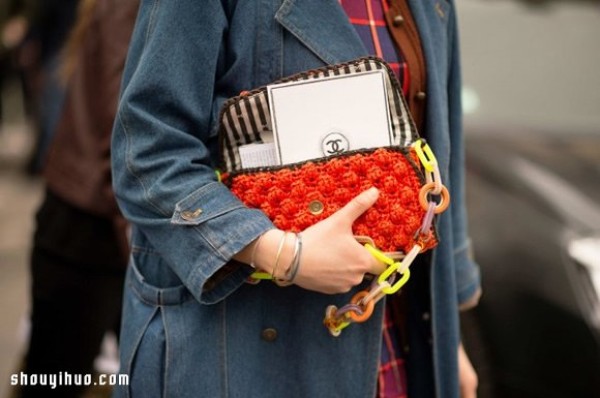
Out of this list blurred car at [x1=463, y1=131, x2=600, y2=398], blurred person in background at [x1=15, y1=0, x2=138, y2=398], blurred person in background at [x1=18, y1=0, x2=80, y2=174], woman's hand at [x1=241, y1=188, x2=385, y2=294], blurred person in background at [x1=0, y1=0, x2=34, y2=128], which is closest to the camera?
woman's hand at [x1=241, y1=188, x2=385, y2=294]

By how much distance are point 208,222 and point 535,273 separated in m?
1.55

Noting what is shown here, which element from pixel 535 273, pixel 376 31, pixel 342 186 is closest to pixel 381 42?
pixel 376 31

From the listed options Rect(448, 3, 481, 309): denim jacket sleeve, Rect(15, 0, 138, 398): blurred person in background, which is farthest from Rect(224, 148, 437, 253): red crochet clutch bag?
Rect(15, 0, 138, 398): blurred person in background

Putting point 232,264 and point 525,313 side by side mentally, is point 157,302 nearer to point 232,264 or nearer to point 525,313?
point 232,264

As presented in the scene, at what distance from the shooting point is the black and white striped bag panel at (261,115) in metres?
1.32

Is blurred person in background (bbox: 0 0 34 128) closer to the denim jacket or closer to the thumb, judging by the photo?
the denim jacket

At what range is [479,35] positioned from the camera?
349cm

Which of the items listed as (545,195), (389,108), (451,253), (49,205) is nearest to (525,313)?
(545,195)

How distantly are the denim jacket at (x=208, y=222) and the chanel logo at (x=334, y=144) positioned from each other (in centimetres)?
15

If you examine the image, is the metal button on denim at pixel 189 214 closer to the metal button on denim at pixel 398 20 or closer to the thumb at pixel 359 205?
the thumb at pixel 359 205

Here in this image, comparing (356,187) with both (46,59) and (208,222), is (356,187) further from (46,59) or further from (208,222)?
(46,59)

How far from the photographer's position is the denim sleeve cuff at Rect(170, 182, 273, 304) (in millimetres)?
1264

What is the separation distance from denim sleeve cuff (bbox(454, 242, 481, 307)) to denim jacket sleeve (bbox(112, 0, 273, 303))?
0.63 meters

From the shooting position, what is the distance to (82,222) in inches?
87.3
